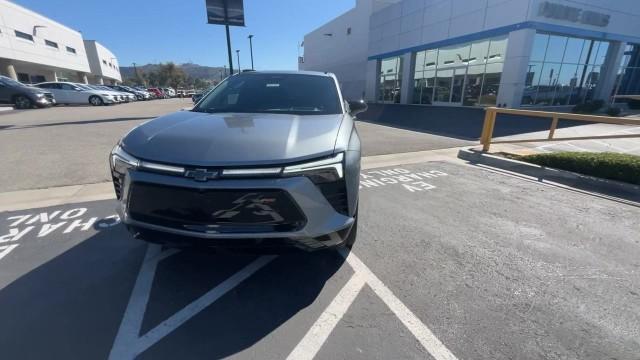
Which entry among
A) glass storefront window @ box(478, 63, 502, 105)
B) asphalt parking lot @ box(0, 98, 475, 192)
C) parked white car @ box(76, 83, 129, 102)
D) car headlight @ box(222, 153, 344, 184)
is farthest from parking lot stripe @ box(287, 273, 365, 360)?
parked white car @ box(76, 83, 129, 102)

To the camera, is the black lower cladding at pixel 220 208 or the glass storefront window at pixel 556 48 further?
the glass storefront window at pixel 556 48

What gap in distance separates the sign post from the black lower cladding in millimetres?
15873

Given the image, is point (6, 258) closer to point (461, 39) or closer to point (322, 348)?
point (322, 348)

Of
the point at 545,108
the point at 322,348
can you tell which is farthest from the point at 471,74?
the point at 322,348

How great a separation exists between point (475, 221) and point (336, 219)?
2.51 m

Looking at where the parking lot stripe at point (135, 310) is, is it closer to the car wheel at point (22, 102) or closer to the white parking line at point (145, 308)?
the white parking line at point (145, 308)

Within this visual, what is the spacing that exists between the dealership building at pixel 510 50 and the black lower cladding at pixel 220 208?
19.0 metres

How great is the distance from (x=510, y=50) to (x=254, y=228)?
19.7m

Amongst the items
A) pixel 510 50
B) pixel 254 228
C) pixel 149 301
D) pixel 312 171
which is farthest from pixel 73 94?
pixel 510 50

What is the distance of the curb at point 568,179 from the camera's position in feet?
15.6

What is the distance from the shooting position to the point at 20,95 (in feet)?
58.7

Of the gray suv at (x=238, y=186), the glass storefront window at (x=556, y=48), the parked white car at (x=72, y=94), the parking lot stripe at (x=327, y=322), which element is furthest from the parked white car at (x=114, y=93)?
the glass storefront window at (x=556, y=48)

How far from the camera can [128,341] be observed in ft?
6.14

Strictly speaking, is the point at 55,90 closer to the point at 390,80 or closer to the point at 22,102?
the point at 22,102
